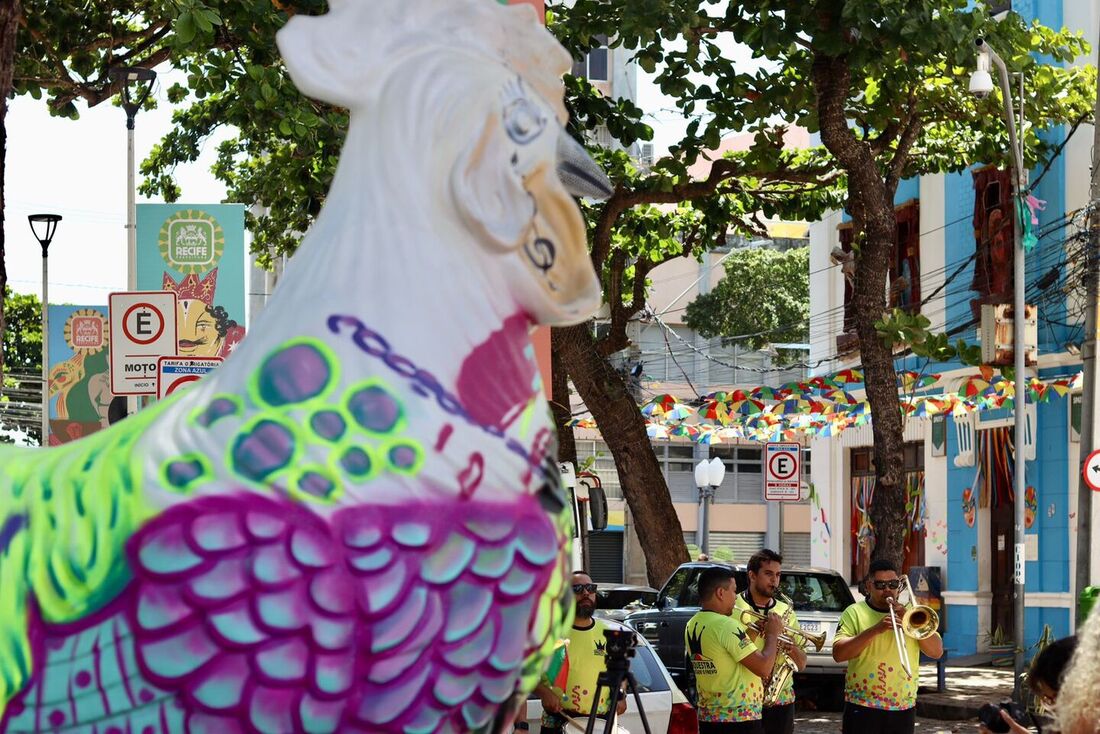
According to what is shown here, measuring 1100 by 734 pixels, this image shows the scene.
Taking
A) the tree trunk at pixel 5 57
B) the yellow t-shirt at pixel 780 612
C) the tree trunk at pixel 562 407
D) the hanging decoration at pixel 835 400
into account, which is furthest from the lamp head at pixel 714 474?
the tree trunk at pixel 5 57

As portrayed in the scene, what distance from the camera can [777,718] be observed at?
350 inches

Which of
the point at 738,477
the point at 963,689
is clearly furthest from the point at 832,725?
the point at 738,477

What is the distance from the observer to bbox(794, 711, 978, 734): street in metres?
14.5

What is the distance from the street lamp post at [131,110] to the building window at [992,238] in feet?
34.7

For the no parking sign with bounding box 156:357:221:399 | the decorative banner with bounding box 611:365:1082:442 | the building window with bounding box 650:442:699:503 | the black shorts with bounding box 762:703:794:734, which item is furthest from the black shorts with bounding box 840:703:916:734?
the building window with bounding box 650:442:699:503

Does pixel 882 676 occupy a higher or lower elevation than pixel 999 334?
lower

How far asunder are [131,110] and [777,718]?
783cm

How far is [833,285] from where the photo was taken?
26.8 m

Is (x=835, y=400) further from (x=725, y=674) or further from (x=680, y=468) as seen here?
(x=680, y=468)

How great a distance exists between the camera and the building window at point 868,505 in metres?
23.5

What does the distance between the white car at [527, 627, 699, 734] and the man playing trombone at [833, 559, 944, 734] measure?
97 cm

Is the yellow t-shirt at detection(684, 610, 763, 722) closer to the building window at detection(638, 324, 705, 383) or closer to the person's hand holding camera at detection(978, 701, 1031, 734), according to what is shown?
the person's hand holding camera at detection(978, 701, 1031, 734)

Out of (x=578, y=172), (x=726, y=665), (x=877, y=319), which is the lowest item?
(x=726, y=665)

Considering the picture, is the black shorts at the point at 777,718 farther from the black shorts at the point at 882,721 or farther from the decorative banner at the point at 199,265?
the decorative banner at the point at 199,265
